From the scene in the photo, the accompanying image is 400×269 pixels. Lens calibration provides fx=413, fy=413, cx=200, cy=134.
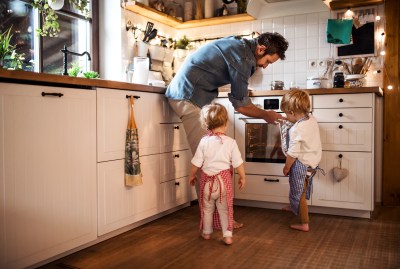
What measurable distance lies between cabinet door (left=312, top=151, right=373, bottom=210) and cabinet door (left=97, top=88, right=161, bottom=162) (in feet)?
4.21

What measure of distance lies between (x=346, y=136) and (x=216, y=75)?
1.08 meters

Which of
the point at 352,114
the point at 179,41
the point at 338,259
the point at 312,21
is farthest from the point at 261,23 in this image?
the point at 338,259

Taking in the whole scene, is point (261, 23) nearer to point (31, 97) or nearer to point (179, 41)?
point (179, 41)

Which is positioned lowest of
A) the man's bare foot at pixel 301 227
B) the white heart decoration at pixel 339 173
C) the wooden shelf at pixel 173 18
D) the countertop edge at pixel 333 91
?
the man's bare foot at pixel 301 227

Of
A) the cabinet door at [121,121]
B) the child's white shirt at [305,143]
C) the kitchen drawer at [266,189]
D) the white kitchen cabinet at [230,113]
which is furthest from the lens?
the white kitchen cabinet at [230,113]

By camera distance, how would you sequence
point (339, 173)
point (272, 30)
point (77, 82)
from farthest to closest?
point (272, 30), point (339, 173), point (77, 82)

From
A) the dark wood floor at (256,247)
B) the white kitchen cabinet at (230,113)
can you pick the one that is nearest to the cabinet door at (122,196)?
the dark wood floor at (256,247)

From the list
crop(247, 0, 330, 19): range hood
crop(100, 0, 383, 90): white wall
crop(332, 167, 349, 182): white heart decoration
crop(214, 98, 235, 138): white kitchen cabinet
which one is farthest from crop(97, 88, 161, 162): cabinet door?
crop(247, 0, 330, 19): range hood

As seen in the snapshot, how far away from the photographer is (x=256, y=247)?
7.79ft

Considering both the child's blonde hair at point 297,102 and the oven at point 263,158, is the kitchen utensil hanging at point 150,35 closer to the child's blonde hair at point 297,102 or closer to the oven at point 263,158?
the oven at point 263,158

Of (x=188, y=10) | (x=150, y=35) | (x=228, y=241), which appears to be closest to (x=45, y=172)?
(x=228, y=241)

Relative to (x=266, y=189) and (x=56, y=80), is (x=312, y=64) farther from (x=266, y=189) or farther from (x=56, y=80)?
(x=56, y=80)

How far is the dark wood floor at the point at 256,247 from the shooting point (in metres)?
2.11

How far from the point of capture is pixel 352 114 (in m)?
3.03
